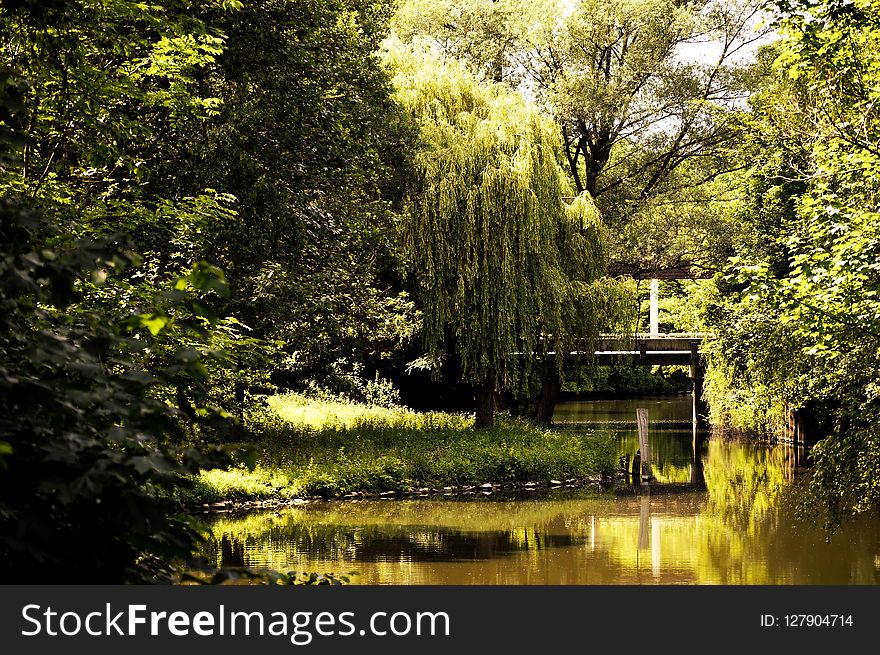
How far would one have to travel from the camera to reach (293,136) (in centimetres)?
1611

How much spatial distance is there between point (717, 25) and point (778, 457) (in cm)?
1089

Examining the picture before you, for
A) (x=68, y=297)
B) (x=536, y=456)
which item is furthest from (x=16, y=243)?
(x=536, y=456)

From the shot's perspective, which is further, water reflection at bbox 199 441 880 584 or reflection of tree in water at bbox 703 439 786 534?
reflection of tree in water at bbox 703 439 786 534

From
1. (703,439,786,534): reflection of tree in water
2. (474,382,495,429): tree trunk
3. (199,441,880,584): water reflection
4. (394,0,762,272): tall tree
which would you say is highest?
(394,0,762,272): tall tree

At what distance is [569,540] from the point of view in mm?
14164

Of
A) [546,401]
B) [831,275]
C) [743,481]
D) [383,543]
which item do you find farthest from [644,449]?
[831,275]

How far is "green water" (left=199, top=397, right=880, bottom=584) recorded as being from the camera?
478 inches

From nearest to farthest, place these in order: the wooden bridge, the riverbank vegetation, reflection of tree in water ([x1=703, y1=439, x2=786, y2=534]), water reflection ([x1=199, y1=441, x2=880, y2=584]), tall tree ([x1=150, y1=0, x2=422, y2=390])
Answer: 1. the riverbank vegetation
2. water reflection ([x1=199, y1=441, x2=880, y2=584])
3. tall tree ([x1=150, y1=0, x2=422, y2=390])
4. reflection of tree in water ([x1=703, y1=439, x2=786, y2=534])
5. the wooden bridge

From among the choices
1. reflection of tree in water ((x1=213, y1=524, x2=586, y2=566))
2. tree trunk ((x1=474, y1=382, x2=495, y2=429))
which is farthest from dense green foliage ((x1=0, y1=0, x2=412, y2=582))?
tree trunk ((x1=474, y1=382, x2=495, y2=429))

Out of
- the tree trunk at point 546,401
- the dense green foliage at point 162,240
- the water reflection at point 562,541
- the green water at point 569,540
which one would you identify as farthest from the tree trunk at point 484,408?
the water reflection at point 562,541

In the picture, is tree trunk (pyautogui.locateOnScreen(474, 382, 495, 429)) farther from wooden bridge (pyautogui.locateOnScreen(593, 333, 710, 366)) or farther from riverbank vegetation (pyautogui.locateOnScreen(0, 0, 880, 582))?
wooden bridge (pyautogui.locateOnScreen(593, 333, 710, 366))

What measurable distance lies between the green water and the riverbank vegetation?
0.95m

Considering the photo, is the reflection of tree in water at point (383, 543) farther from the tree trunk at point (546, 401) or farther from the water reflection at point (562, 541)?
the tree trunk at point (546, 401)

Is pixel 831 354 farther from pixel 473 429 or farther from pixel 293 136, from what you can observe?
pixel 473 429
